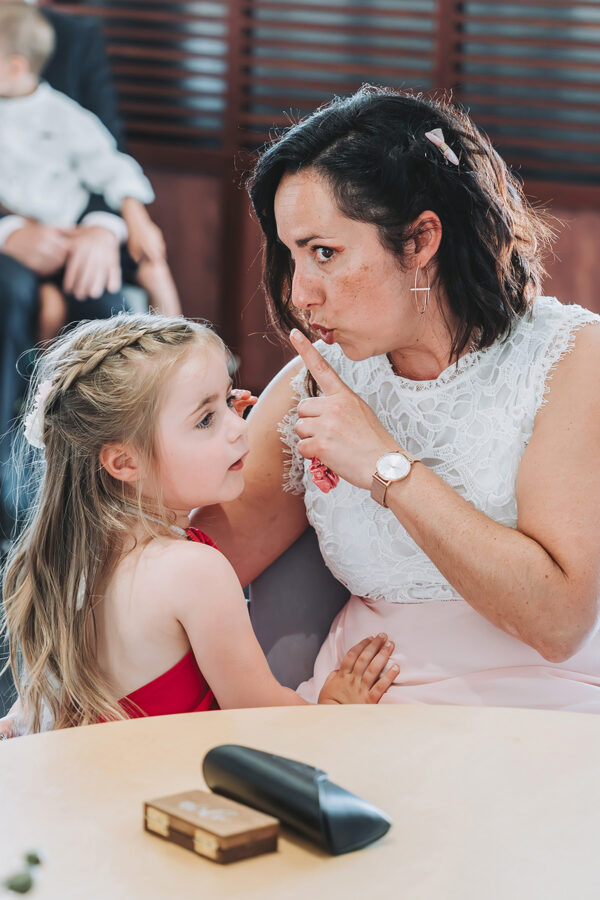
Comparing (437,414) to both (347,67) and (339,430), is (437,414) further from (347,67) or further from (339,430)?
(347,67)

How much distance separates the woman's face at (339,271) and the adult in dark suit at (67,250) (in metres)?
2.68

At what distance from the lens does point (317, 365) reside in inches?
64.6

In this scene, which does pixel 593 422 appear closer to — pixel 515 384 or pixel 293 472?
pixel 515 384

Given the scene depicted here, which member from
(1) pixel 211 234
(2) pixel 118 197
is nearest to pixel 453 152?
(2) pixel 118 197

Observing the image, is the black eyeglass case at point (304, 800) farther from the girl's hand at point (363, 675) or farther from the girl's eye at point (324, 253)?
the girl's eye at point (324, 253)

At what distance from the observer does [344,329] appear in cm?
162

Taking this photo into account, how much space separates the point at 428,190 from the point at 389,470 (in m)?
0.44

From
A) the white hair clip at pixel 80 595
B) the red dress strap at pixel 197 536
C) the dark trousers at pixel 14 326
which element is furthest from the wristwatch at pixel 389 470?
the dark trousers at pixel 14 326

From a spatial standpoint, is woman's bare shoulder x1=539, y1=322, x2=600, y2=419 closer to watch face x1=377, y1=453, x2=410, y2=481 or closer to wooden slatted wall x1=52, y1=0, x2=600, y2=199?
watch face x1=377, y1=453, x2=410, y2=481

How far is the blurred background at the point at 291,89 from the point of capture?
491cm

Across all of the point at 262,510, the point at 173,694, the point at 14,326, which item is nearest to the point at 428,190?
the point at 262,510

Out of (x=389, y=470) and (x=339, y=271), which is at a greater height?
(x=339, y=271)

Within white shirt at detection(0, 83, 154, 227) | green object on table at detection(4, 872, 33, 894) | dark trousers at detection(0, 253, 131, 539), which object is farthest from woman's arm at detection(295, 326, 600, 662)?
white shirt at detection(0, 83, 154, 227)

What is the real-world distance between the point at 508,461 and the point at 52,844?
1.00 m
